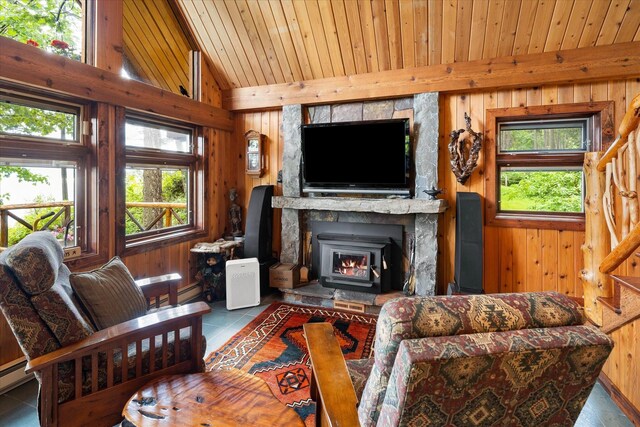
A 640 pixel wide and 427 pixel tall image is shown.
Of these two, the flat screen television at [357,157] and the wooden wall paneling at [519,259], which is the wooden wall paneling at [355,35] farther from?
the wooden wall paneling at [519,259]

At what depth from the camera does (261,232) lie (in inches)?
150

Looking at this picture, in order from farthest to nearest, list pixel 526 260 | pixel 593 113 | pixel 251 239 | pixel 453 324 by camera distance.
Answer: pixel 251 239 → pixel 526 260 → pixel 593 113 → pixel 453 324

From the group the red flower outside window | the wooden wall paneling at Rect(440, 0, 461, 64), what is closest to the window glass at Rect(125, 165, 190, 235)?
the red flower outside window

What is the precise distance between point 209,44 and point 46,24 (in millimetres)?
1662

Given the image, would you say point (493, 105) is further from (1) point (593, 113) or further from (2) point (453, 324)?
(2) point (453, 324)

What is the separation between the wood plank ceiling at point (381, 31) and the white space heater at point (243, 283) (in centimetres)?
233

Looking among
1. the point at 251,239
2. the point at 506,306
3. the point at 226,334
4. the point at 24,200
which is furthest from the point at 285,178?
the point at 506,306

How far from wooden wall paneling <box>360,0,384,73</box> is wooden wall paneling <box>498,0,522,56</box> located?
119cm

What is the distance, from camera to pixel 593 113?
304 cm

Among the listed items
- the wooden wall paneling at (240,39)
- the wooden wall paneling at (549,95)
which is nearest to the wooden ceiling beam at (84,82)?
the wooden wall paneling at (240,39)

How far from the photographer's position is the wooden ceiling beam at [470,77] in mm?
2850

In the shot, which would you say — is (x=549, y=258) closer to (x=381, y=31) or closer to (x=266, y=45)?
(x=381, y=31)

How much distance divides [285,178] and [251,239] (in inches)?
34.4

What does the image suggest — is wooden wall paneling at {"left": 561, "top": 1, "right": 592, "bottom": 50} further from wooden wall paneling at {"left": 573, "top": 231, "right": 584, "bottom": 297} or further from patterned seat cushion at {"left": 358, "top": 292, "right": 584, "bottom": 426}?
patterned seat cushion at {"left": 358, "top": 292, "right": 584, "bottom": 426}
